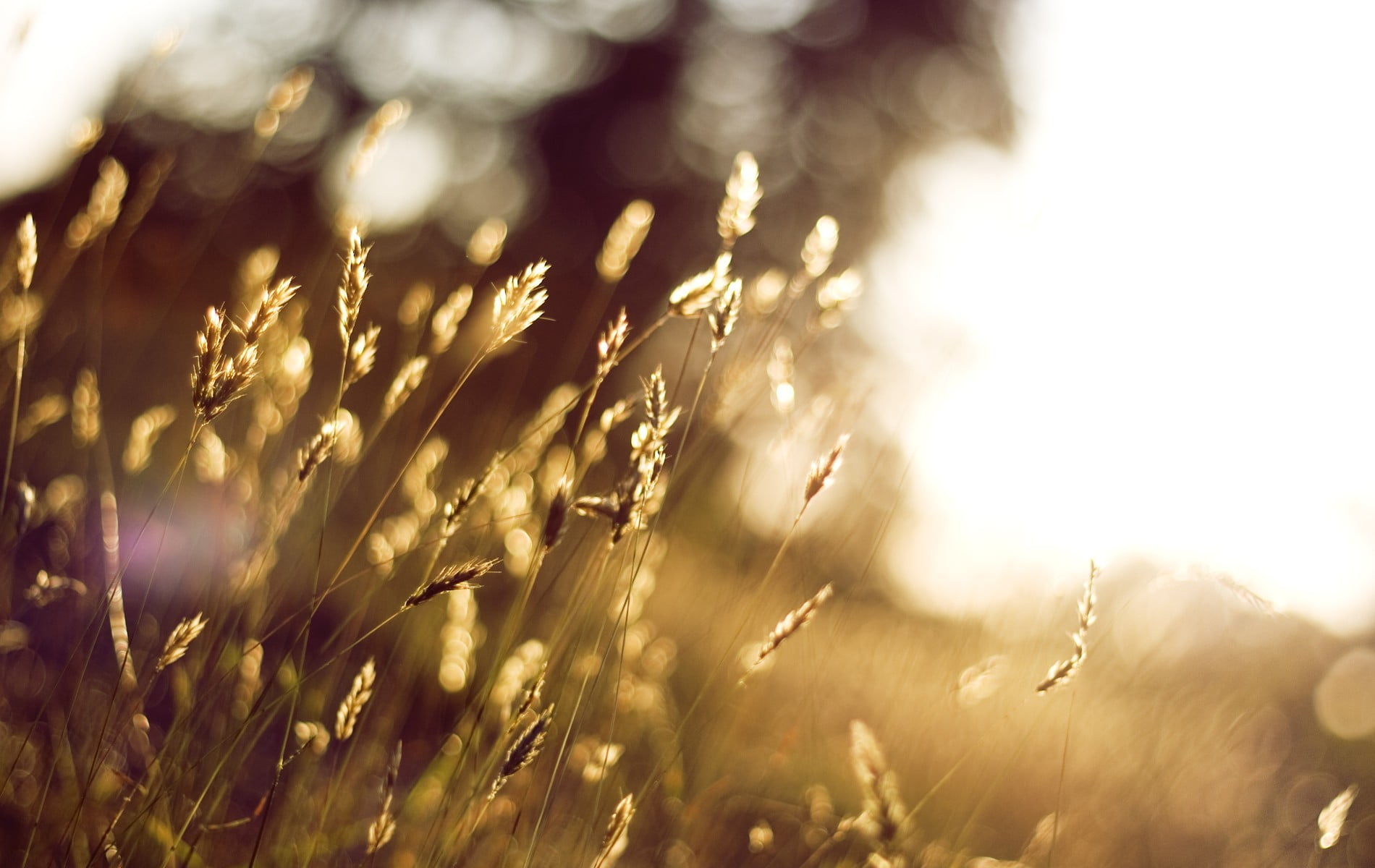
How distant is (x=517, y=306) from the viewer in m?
1.00

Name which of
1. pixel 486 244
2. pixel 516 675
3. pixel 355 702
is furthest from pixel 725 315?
pixel 486 244

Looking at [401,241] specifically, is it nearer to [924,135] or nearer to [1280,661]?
[924,135]

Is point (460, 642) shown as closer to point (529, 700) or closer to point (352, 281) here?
point (529, 700)

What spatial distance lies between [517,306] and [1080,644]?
0.88m

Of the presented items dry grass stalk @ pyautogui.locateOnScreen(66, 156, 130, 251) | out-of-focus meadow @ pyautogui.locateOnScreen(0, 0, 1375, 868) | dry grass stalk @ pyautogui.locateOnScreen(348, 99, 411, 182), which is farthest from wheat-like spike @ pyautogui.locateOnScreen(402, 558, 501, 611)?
dry grass stalk @ pyautogui.locateOnScreen(66, 156, 130, 251)

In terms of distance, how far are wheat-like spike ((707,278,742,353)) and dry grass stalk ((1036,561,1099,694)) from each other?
0.62m

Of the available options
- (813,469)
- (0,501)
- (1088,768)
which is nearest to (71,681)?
(0,501)

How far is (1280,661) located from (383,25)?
11.2 meters

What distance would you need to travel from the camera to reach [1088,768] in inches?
135

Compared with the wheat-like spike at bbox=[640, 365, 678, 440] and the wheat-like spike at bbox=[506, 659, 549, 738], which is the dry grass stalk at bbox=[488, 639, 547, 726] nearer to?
the wheat-like spike at bbox=[506, 659, 549, 738]

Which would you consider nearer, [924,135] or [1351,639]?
[1351,639]

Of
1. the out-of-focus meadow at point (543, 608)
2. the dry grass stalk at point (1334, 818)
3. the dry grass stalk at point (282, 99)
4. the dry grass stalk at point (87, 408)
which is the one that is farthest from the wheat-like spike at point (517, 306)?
the dry grass stalk at point (1334, 818)

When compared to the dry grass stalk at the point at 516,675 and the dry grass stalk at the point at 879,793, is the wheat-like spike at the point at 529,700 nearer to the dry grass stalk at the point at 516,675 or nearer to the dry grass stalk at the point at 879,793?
the dry grass stalk at the point at 516,675

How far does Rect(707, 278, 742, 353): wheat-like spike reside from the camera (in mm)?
1101
